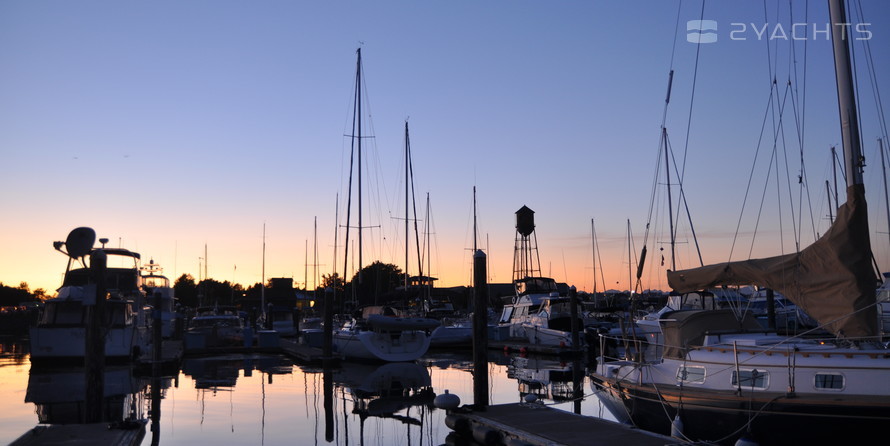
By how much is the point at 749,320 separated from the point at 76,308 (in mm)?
28005

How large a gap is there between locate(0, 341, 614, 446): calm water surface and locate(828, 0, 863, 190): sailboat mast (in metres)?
8.64

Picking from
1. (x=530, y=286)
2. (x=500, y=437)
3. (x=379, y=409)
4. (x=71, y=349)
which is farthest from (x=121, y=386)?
(x=530, y=286)

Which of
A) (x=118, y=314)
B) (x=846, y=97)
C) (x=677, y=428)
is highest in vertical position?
(x=846, y=97)

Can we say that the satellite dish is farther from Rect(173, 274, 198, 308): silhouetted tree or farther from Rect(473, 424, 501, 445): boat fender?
Rect(173, 274, 198, 308): silhouetted tree

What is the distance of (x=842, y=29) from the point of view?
14312mm

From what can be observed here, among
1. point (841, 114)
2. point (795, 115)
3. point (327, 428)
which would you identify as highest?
point (795, 115)

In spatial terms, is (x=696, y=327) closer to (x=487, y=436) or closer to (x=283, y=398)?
(x=487, y=436)

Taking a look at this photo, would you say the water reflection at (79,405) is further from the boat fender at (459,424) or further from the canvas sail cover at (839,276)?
the canvas sail cover at (839,276)

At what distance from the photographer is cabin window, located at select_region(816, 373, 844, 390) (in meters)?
12.2

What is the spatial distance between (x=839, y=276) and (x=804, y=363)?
1.60 metres

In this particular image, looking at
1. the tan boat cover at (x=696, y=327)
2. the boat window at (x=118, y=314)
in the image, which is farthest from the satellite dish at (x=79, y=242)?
the tan boat cover at (x=696, y=327)

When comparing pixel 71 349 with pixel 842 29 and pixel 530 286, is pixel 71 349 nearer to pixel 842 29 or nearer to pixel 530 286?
pixel 530 286

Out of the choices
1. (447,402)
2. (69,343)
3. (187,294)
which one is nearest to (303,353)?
(69,343)

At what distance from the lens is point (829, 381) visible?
1232cm
